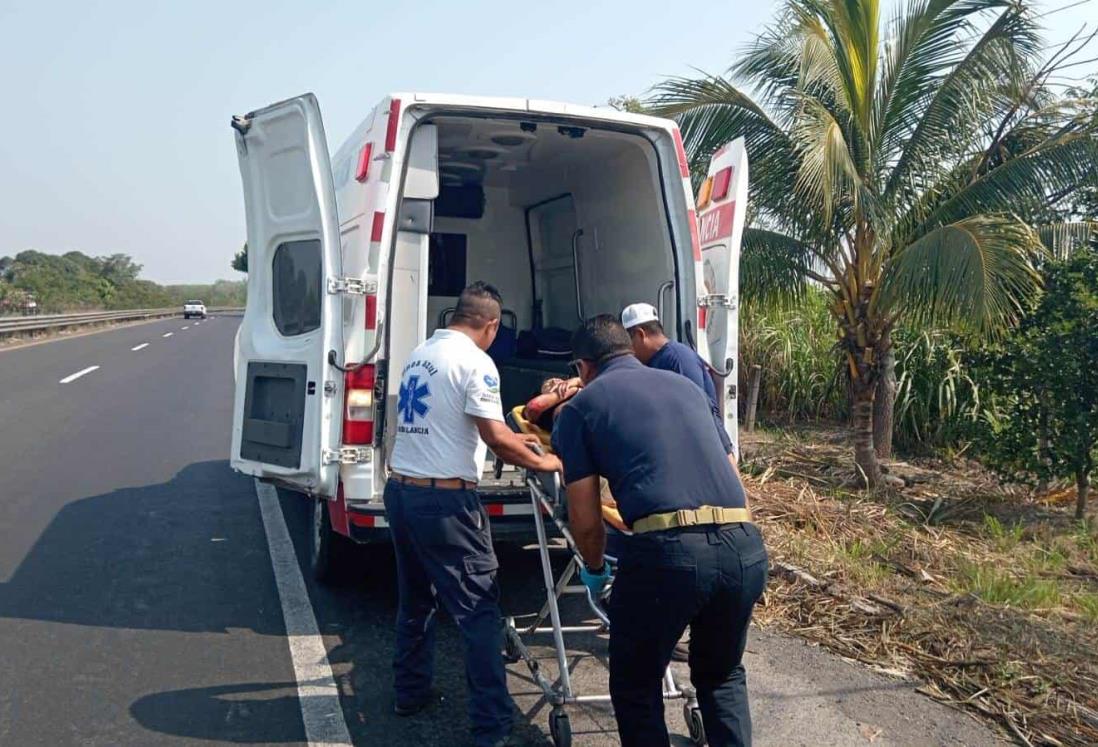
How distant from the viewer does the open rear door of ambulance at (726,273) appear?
5.35 meters

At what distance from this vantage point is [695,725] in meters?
3.83

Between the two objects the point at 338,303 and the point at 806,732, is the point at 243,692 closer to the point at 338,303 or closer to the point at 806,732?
the point at 338,303

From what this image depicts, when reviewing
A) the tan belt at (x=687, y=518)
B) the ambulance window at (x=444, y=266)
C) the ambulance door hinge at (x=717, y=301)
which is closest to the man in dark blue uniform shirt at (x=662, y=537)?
the tan belt at (x=687, y=518)

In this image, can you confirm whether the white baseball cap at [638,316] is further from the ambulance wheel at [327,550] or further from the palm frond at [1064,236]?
the palm frond at [1064,236]

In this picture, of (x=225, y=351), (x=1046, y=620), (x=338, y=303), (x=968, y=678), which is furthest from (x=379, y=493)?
(x=225, y=351)

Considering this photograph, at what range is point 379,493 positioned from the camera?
4.78 metres

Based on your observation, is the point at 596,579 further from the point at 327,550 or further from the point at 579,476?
the point at 327,550

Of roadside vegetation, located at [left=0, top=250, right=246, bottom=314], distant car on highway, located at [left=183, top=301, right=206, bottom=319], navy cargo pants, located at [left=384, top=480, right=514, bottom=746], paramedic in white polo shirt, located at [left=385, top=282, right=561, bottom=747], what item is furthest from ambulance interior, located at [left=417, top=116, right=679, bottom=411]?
distant car on highway, located at [left=183, top=301, right=206, bottom=319]

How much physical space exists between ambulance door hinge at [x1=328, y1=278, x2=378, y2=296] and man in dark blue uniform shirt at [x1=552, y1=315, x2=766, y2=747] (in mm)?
1746

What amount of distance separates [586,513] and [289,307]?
2.69 metres

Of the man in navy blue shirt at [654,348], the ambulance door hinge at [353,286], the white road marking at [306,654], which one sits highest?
the ambulance door hinge at [353,286]

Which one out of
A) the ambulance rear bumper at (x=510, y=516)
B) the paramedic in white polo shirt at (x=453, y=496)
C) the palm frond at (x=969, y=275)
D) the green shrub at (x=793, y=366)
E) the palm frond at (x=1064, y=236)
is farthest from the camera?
the green shrub at (x=793, y=366)

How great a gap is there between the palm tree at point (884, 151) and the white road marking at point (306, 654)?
15.2 feet

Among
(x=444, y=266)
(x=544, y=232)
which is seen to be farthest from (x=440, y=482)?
(x=544, y=232)
